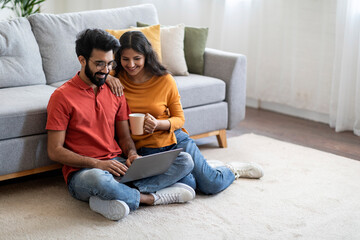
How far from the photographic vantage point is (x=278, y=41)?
4352 millimetres

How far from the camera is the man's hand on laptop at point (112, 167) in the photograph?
2420 mm

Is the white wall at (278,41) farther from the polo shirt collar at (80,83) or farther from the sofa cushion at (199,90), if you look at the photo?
the polo shirt collar at (80,83)

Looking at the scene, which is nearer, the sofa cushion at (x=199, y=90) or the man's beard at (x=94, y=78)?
the man's beard at (x=94, y=78)

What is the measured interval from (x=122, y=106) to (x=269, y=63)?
2.15m

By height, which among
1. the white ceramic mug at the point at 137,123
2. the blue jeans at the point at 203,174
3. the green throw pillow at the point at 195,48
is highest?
the green throw pillow at the point at 195,48

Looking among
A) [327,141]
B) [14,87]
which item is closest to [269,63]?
[327,141]

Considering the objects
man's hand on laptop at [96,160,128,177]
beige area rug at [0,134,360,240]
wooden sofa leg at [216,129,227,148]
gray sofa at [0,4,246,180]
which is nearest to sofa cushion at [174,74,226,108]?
gray sofa at [0,4,246,180]

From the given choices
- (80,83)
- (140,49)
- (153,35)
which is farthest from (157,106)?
(153,35)

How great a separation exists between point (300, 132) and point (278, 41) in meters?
0.87

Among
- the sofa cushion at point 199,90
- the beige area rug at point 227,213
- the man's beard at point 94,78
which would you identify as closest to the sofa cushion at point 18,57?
the beige area rug at point 227,213

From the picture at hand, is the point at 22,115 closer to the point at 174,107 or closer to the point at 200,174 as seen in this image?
the point at 174,107

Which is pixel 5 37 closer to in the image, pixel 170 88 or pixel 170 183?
pixel 170 88

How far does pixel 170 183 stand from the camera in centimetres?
256

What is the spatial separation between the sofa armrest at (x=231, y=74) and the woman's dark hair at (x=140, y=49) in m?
0.83
